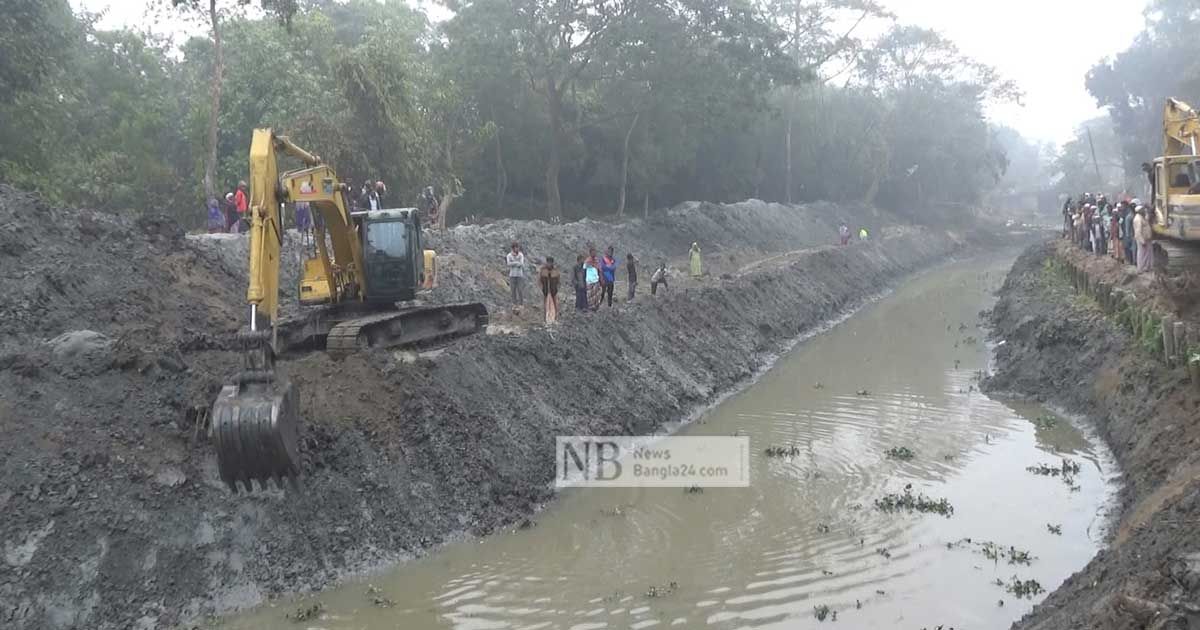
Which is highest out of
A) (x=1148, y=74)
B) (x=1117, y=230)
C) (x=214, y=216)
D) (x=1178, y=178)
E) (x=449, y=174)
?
(x=1148, y=74)

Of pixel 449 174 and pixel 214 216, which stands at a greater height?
pixel 449 174

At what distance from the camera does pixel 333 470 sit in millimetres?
11391

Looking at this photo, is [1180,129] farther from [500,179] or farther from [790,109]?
[790,109]

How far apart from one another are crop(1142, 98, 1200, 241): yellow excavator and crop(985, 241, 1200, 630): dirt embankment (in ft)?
4.76

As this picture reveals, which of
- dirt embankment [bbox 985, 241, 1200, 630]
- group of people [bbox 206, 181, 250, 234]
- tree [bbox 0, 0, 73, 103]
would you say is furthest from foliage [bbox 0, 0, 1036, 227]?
dirt embankment [bbox 985, 241, 1200, 630]

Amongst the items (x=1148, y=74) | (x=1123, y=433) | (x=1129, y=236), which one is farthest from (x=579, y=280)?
(x=1148, y=74)

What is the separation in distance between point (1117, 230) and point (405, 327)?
17.8 metres

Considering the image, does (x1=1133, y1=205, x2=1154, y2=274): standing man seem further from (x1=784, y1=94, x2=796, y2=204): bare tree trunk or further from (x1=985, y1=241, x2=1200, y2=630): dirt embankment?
(x1=784, y1=94, x2=796, y2=204): bare tree trunk

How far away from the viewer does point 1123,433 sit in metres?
14.3

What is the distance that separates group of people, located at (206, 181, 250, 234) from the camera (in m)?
21.4

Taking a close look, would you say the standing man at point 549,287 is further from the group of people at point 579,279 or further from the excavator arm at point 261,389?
the excavator arm at point 261,389

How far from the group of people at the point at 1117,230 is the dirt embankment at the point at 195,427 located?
30.0ft

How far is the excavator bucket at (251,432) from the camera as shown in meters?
8.70

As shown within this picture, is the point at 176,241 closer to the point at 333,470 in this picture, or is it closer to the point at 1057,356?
the point at 333,470
